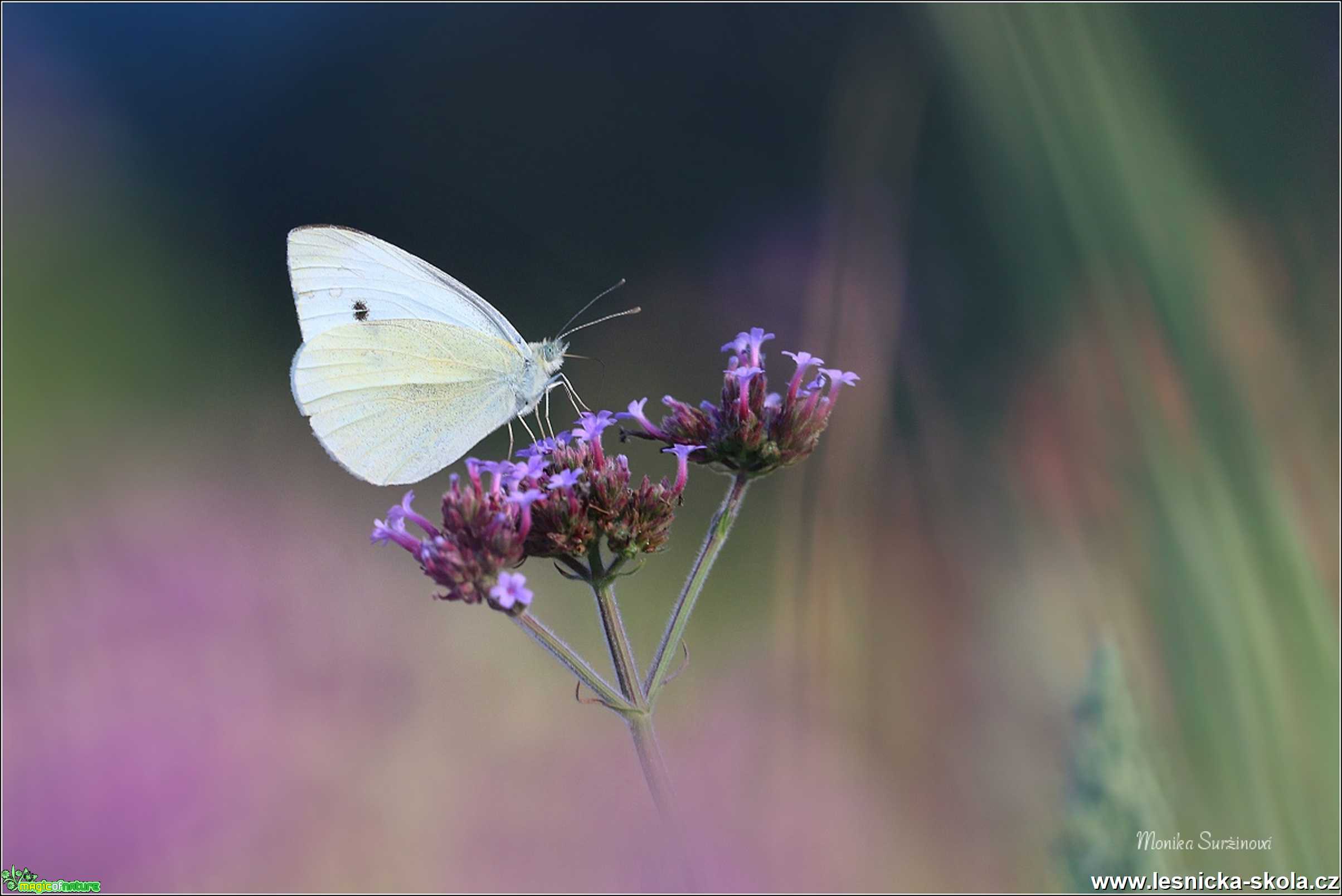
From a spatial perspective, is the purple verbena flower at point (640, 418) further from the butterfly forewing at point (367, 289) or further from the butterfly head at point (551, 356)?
the butterfly forewing at point (367, 289)

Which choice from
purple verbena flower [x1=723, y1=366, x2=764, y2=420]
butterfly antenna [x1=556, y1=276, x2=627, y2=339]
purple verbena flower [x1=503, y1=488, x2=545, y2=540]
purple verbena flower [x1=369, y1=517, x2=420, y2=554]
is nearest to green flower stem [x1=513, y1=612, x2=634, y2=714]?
purple verbena flower [x1=503, y1=488, x2=545, y2=540]

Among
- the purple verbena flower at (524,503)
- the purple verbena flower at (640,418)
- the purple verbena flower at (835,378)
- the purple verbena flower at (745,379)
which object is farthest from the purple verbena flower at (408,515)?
the purple verbena flower at (835,378)

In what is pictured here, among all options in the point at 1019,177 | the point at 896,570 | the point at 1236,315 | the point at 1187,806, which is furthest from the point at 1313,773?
the point at 1019,177

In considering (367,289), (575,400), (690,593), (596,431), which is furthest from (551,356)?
(690,593)

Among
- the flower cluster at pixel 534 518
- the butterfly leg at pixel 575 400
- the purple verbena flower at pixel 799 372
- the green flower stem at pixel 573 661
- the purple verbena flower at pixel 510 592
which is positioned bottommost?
the green flower stem at pixel 573 661

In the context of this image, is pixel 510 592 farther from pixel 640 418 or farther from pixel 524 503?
pixel 640 418

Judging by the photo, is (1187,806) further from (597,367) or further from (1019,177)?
(597,367)
